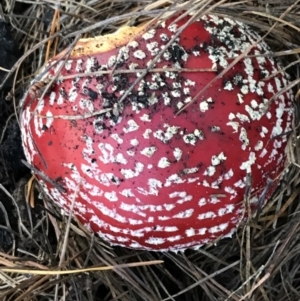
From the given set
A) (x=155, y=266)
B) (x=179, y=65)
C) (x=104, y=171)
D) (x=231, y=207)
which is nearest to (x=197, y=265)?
(x=155, y=266)

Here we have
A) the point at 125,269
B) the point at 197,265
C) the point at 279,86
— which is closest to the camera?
the point at 279,86

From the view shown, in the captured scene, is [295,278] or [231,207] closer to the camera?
[231,207]

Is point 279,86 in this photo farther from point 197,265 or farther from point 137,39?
point 197,265

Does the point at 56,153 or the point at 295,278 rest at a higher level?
the point at 56,153

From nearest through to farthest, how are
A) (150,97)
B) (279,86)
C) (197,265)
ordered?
1. (150,97)
2. (279,86)
3. (197,265)

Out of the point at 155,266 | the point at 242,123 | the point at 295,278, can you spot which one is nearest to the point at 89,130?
the point at 242,123

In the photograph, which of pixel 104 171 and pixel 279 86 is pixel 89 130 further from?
pixel 279 86

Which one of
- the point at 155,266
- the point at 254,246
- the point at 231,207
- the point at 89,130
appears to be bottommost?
the point at 155,266
